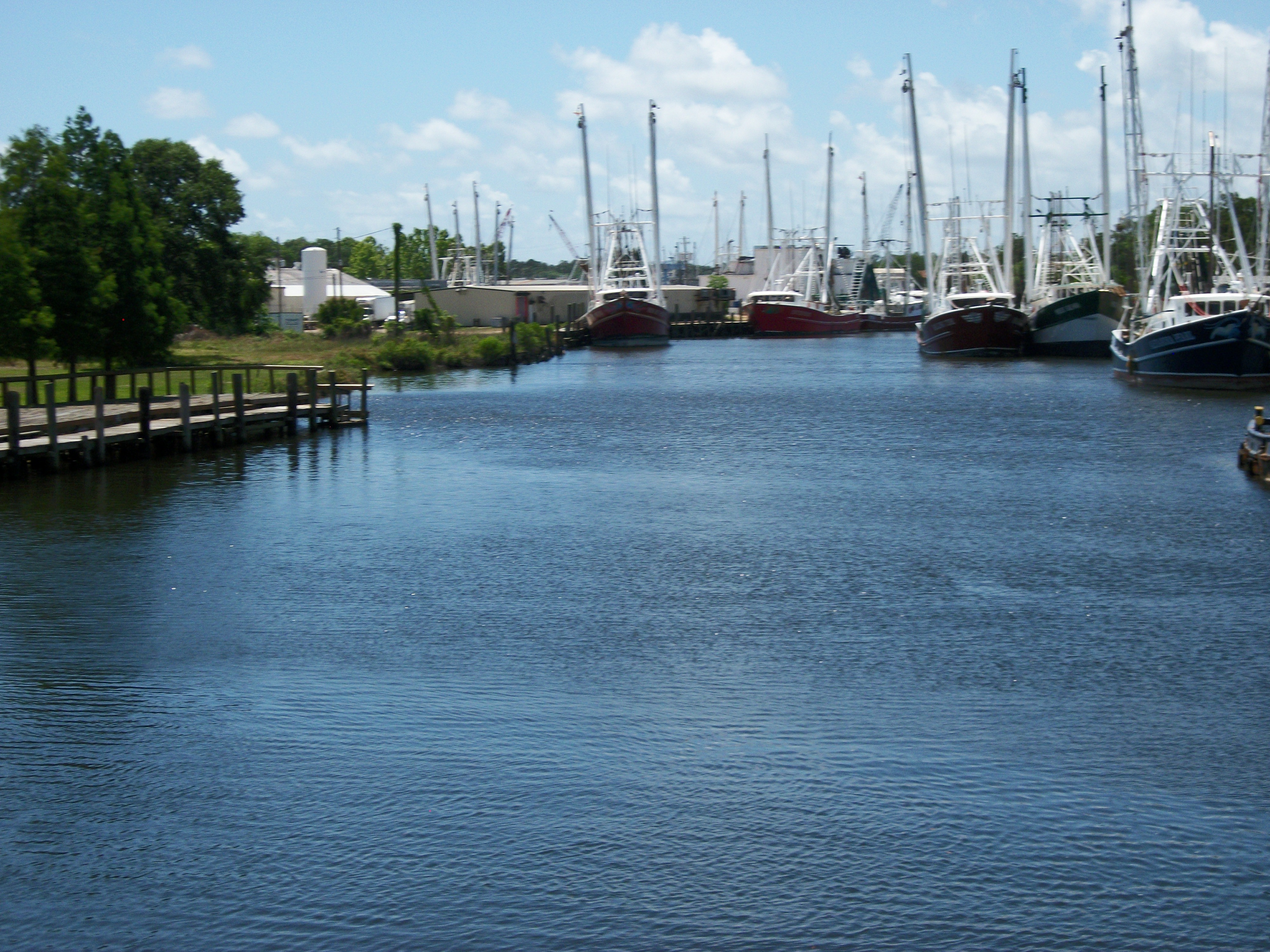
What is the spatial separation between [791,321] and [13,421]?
106718mm

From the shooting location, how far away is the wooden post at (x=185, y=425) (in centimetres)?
4044

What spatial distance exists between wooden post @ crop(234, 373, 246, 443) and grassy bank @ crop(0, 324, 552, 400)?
69.6ft

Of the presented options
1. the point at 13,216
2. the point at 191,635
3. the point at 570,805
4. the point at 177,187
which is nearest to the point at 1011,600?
the point at 570,805

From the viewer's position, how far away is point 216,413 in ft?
138

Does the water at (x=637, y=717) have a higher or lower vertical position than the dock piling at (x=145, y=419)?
lower

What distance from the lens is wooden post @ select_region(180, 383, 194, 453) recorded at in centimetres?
4044

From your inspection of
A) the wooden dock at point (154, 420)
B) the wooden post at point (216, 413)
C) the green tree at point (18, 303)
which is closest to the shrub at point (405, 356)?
the wooden dock at point (154, 420)

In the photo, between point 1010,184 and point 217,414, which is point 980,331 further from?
point 217,414

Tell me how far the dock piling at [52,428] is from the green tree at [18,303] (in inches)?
249

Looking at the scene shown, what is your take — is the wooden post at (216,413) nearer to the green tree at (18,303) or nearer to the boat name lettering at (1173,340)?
the green tree at (18,303)

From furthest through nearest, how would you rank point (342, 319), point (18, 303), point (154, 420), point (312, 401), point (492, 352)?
point (342, 319), point (492, 352), point (312, 401), point (154, 420), point (18, 303)

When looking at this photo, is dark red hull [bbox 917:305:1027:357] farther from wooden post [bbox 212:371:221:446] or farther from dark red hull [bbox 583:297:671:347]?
wooden post [bbox 212:371:221:446]

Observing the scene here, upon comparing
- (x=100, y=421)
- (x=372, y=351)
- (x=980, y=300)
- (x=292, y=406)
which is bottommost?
(x=100, y=421)

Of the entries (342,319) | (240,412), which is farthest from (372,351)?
(240,412)
